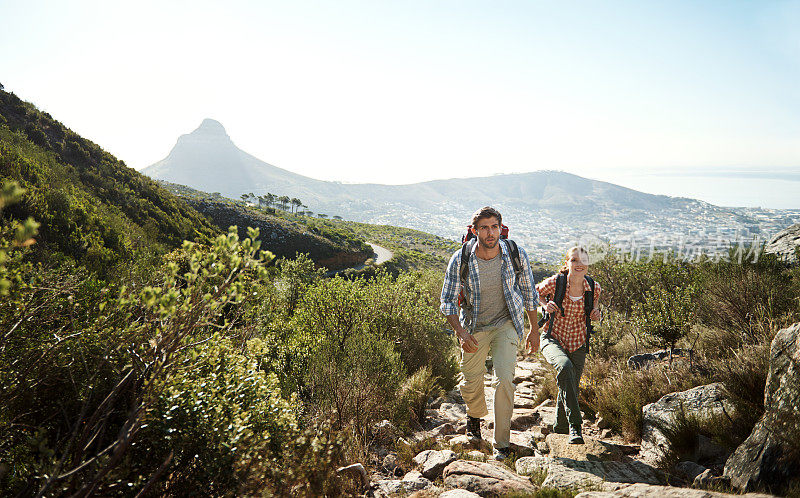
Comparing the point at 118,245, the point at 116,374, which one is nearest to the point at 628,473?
the point at 116,374

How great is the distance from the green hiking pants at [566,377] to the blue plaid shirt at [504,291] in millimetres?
542

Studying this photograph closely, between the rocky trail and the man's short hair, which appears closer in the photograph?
the rocky trail

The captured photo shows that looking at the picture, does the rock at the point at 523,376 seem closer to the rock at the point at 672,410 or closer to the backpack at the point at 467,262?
the rock at the point at 672,410

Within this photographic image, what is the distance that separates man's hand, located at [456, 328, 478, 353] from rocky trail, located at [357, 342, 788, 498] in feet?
3.55

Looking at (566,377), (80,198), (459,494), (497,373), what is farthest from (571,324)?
(80,198)

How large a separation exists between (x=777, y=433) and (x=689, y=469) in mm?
1060

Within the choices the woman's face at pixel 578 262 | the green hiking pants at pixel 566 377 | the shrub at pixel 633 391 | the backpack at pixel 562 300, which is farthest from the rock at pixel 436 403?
the woman's face at pixel 578 262

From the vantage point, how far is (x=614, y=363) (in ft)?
21.9

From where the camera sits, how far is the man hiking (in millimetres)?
4340

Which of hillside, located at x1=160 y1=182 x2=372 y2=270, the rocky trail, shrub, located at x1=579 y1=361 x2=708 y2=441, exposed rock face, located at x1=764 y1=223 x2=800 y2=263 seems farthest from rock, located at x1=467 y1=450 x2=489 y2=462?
hillside, located at x1=160 y1=182 x2=372 y2=270

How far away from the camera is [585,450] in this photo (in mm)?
3961

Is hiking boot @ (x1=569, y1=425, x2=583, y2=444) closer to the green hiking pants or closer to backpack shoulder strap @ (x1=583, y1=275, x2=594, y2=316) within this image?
the green hiking pants

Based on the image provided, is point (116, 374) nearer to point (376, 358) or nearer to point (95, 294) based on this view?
point (95, 294)

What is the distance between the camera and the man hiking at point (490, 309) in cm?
434
